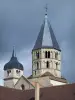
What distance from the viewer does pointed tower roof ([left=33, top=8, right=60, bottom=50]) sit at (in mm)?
104688

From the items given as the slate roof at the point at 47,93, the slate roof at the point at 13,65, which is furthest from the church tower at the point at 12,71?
the slate roof at the point at 47,93

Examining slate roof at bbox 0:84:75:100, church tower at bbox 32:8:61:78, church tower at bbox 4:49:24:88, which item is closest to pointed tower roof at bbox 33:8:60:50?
church tower at bbox 32:8:61:78

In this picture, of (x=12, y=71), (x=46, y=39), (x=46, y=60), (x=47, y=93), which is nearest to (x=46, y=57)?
(x=46, y=60)

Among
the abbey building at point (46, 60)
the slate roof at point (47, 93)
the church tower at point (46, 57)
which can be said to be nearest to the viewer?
the slate roof at point (47, 93)

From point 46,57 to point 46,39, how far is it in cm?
400

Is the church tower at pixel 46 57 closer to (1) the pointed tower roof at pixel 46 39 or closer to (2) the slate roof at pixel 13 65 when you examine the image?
(1) the pointed tower roof at pixel 46 39

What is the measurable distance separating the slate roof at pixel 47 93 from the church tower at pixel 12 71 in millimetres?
37974

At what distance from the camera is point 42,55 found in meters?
104

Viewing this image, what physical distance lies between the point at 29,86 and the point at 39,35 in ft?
47.6

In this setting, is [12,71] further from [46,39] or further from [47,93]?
[47,93]

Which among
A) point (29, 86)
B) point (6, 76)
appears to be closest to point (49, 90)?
point (29, 86)

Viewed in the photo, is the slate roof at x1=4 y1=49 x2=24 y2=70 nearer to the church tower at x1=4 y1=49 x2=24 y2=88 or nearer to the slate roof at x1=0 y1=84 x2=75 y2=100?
the church tower at x1=4 y1=49 x2=24 y2=88

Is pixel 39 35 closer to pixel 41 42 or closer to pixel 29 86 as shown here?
pixel 41 42

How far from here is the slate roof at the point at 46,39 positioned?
10469 centimetres
